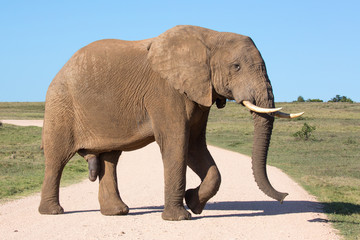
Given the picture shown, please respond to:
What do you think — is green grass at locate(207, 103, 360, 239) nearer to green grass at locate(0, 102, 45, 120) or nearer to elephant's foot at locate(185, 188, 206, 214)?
elephant's foot at locate(185, 188, 206, 214)

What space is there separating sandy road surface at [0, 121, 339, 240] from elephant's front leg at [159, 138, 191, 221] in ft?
0.61

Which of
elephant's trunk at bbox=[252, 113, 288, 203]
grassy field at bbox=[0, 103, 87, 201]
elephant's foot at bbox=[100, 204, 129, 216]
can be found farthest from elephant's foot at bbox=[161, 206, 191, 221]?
grassy field at bbox=[0, 103, 87, 201]

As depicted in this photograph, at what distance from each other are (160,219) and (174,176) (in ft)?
2.50

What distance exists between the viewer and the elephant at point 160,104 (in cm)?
853

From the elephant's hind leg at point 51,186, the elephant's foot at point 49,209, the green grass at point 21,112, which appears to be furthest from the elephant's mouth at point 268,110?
the green grass at point 21,112

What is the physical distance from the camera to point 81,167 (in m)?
17.6

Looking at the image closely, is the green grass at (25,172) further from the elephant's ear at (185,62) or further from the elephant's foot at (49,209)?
the elephant's ear at (185,62)

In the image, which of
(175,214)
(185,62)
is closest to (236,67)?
(185,62)

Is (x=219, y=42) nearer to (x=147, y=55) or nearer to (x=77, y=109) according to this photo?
(x=147, y=55)

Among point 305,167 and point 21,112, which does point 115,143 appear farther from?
point 21,112

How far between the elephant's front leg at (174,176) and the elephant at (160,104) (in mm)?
15

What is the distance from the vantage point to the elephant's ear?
855cm

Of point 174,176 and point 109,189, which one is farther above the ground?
point 174,176

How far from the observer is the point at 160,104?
8.84 meters
